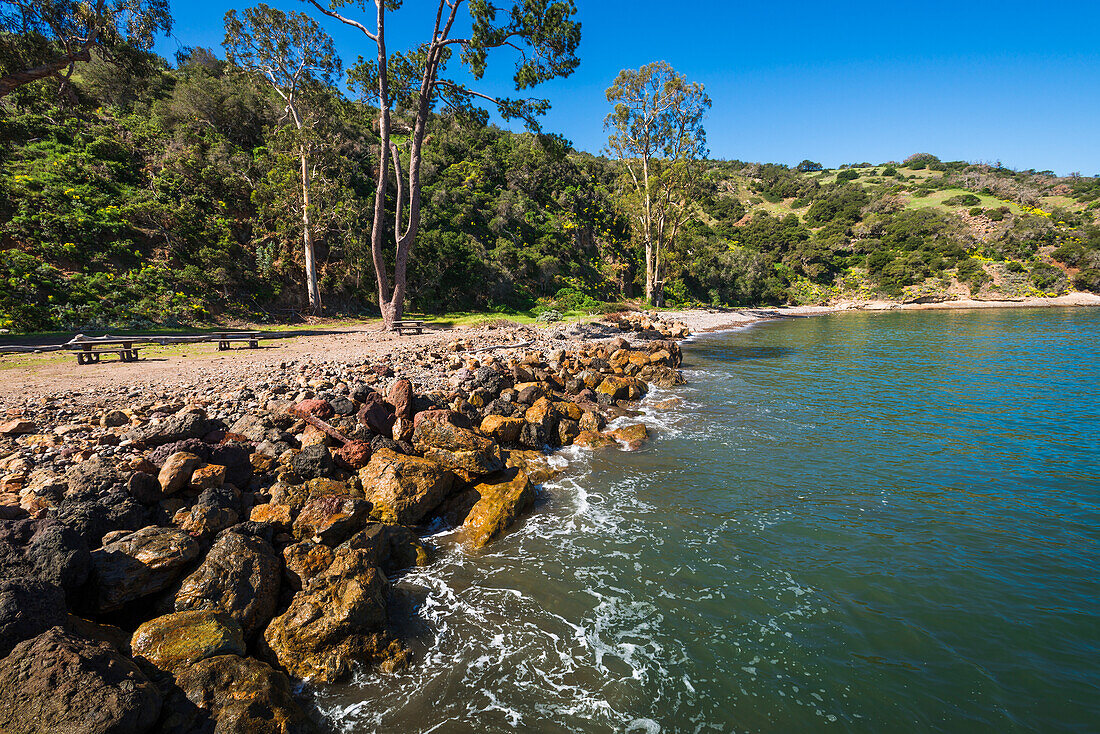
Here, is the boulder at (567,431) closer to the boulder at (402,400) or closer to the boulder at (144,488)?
the boulder at (402,400)

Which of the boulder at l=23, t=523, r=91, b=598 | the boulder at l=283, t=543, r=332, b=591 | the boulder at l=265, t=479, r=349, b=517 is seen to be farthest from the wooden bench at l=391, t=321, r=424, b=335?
the boulder at l=23, t=523, r=91, b=598

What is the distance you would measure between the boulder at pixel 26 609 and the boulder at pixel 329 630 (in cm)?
164

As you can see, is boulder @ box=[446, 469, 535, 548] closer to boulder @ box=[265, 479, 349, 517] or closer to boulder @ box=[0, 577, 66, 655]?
boulder @ box=[265, 479, 349, 517]

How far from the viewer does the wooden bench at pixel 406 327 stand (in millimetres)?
20250

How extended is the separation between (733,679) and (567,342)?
18.0m

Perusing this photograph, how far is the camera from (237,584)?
4.66 metres

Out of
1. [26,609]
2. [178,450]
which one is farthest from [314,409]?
[26,609]

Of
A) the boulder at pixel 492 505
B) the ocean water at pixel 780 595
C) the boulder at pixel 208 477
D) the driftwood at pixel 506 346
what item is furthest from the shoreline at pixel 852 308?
the boulder at pixel 208 477

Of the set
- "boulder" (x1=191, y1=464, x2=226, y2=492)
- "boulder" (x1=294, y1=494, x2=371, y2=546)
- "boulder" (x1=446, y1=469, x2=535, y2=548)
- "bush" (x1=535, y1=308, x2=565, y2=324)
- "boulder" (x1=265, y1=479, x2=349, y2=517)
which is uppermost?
"bush" (x1=535, y1=308, x2=565, y2=324)

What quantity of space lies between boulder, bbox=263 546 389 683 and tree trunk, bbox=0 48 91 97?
63.8ft

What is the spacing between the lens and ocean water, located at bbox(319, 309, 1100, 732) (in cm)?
416

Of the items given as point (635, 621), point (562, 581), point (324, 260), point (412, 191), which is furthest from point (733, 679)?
point (324, 260)

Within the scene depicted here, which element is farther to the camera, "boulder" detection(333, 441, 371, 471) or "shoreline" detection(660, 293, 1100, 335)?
"shoreline" detection(660, 293, 1100, 335)

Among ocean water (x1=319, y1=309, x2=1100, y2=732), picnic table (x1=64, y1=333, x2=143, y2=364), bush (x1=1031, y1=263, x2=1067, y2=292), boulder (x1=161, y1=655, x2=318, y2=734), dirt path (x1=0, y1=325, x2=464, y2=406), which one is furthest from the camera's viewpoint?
bush (x1=1031, y1=263, x2=1067, y2=292)
